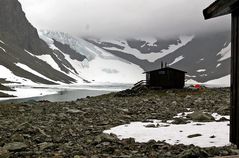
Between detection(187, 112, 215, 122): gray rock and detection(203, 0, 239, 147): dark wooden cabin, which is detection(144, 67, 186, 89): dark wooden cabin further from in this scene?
detection(203, 0, 239, 147): dark wooden cabin

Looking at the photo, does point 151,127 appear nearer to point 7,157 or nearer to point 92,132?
point 92,132

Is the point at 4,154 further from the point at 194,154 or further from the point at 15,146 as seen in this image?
the point at 194,154

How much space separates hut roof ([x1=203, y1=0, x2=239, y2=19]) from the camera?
8.31 m

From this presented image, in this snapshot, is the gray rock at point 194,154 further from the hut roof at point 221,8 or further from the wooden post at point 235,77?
the hut roof at point 221,8

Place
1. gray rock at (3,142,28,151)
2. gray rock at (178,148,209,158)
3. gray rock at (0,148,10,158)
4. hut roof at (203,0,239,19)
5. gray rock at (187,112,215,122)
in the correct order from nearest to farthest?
hut roof at (203,0,239,19)
gray rock at (178,148,209,158)
gray rock at (0,148,10,158)
gray rock at (3,142,28,151)
gray rock at (187,112,215,122)

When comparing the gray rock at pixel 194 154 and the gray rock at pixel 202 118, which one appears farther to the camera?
the gray rock at pixel 202 118

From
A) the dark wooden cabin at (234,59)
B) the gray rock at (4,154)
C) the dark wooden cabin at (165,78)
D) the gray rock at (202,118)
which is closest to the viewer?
the dark wooden cabin at (234,59)

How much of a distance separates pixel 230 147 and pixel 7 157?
677cm

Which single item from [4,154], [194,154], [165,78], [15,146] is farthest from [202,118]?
[165,78]

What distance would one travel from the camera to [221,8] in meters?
8.70

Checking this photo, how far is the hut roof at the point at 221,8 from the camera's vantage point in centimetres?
831

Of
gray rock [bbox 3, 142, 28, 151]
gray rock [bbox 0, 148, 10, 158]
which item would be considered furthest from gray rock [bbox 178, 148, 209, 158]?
gray rock [bbox 3, 142, 28, 151]

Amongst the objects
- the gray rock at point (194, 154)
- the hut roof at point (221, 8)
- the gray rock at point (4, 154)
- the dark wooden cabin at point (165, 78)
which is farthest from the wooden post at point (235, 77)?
the dark wooden cabin at point (165, 78)

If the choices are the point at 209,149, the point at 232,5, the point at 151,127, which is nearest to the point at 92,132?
the point at 151,127
